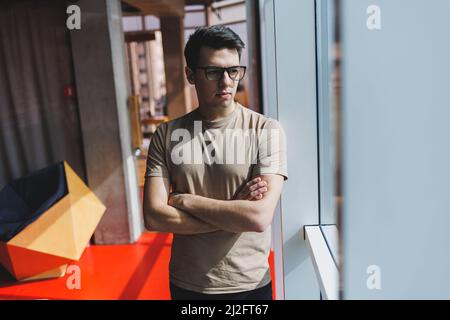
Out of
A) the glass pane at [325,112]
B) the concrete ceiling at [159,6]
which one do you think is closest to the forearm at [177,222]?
the glass pane at [325,112]

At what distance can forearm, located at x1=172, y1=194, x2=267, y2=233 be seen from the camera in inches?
52.6

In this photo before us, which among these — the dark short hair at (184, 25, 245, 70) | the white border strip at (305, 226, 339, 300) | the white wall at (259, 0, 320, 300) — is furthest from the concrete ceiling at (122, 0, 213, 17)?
the white border strip at (305, 226, 339, 300)

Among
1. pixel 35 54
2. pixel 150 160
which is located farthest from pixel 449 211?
pixel 35 54

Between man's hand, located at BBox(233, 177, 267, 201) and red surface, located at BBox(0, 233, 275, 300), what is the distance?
6.23 ft

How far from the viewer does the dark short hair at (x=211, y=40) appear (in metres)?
1.41

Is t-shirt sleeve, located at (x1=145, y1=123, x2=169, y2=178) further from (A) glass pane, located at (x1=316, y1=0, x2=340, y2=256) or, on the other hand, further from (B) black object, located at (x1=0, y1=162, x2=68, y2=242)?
(B) black object, located at (x1=0, y1=162, x2=68, y2=242)

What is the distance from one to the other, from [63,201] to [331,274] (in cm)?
260

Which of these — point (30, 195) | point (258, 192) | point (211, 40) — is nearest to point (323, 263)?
point (258, 192)

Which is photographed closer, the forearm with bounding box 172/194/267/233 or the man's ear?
the forearm with bounding box 172/194/267/233

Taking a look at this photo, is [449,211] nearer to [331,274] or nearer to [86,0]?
[331,274]

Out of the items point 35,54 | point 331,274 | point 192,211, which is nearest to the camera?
point 192,211

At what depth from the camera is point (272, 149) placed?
56.4 inches

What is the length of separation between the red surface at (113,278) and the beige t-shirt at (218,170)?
5.49ft

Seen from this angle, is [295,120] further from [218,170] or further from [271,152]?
[218,170]
